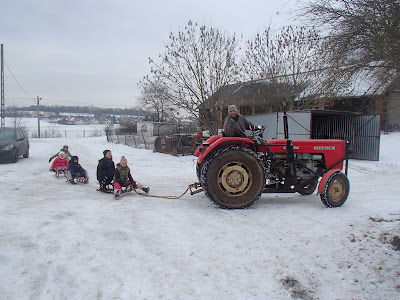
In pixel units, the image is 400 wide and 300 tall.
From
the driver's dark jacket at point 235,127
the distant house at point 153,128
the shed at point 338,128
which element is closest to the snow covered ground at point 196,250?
the driver's dark jacket at point 235,127

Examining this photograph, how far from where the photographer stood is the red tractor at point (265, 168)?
5.09m

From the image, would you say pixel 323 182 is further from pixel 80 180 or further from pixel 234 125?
pixel 80 180

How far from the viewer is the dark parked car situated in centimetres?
1143

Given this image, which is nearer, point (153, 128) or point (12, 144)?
point (12, 144)

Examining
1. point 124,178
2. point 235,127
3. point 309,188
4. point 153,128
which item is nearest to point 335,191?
point 309,188

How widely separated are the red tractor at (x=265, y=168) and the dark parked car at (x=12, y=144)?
928 centimetres

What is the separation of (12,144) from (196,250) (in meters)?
11.2

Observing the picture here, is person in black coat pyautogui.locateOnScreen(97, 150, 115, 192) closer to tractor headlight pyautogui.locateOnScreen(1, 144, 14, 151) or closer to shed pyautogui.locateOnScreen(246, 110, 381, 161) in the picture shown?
tractor headlight pyautogui.locateOnScreen(1, 144, 14, 151)

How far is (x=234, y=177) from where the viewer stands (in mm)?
5141

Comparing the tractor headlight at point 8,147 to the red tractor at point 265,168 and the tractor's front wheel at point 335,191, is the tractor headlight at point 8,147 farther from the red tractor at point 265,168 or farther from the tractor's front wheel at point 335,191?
the tractor's front wheel at point 335,191

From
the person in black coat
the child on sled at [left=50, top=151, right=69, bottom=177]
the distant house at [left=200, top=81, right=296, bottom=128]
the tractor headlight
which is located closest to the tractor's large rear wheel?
the person in black coat

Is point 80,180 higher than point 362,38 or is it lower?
lower

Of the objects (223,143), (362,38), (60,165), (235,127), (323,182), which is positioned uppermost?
(362,38)

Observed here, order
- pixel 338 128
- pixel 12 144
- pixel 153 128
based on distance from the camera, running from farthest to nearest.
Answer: pixel 153 128
pixel 338 128
pixel 12 144
